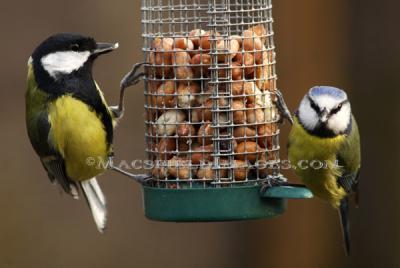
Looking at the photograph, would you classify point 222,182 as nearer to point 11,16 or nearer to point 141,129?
point 141,129

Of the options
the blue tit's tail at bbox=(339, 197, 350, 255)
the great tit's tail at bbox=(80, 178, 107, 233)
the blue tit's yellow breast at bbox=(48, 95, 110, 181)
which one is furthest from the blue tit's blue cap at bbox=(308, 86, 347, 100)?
A: the great tit's tail at bbox=(80, 178, 107, 233)

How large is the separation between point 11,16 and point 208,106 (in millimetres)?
2712

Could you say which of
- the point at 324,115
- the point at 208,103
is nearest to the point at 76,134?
the point at 208,103

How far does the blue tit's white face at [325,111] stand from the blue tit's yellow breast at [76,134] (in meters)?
1.09

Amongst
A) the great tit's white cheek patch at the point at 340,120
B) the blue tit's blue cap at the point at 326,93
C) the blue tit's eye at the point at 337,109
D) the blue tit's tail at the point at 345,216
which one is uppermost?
the blue tit's blue cap at the point at 326,93

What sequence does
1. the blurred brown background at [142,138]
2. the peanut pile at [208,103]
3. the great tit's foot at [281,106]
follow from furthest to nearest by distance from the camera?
the blurred brown background at [142,138] < the great tit's foot at [281,106] < the peanut pile at [208,103]

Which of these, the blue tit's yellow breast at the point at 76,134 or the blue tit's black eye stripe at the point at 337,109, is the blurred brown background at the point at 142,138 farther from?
the blue tit's black eye stripe at the point at 337,109

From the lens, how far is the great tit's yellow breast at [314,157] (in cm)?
502

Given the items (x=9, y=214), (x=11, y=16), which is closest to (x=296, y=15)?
(x=11, y=16)

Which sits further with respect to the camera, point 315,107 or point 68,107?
point 68,107

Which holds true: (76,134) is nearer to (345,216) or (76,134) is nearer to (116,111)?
(116,111)

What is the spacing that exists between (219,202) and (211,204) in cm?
4

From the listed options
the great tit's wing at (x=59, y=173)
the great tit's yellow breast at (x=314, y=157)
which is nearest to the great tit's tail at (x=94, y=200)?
the great tit's wing at (x=59, y=173)

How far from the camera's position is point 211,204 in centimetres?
481
